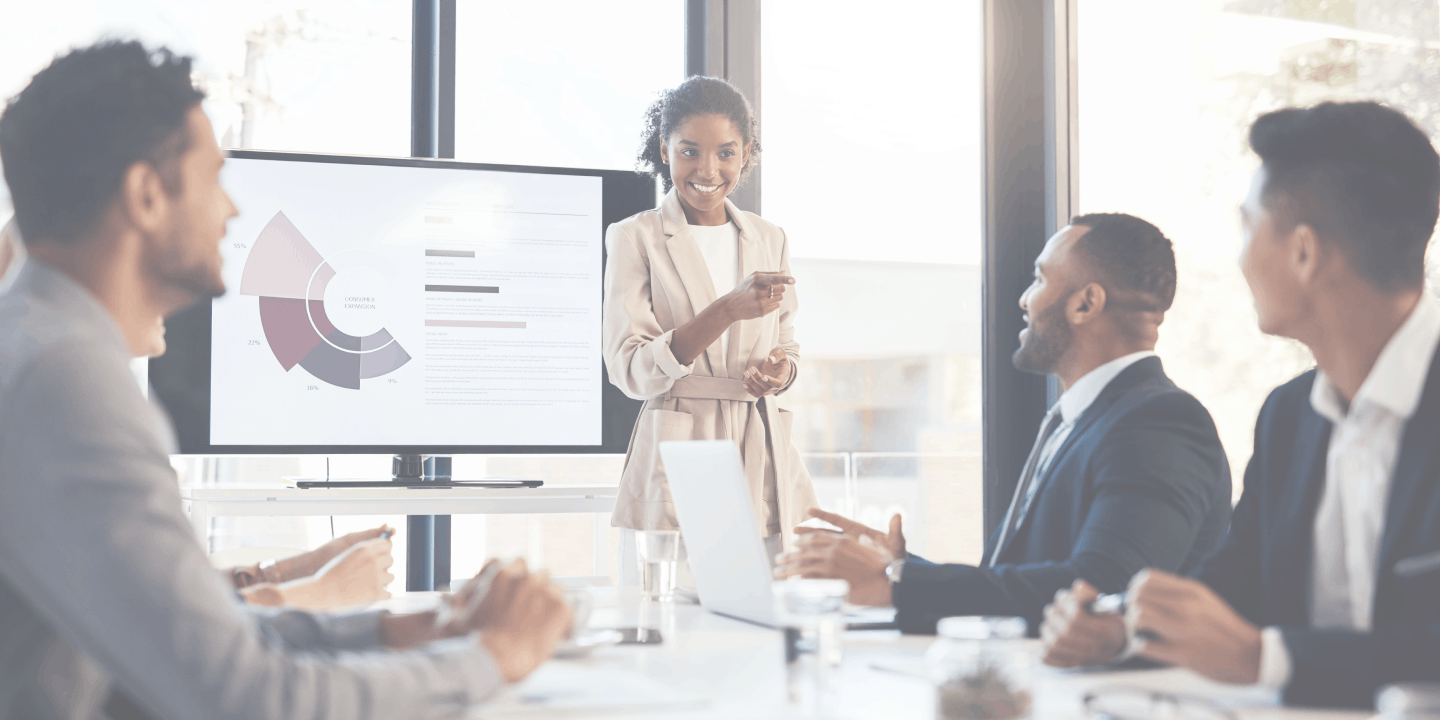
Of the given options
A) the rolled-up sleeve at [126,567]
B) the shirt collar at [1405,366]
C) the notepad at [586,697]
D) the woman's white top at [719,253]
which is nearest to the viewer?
the rolled-up sleeve at [126,567]

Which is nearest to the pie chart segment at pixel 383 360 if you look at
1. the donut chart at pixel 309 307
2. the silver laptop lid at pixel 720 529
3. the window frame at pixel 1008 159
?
the donut chart at pixel 309 307

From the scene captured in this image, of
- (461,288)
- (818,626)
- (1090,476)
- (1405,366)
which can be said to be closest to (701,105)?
(461,288)

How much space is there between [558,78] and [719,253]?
1.03 meters

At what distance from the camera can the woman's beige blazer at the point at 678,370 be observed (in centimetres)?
256

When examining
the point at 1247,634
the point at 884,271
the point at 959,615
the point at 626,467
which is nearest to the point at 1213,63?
the point at 884,271

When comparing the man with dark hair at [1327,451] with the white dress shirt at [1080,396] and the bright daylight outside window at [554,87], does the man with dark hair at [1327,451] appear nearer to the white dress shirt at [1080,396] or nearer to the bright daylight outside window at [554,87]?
the white dress shirt at [1080,396]

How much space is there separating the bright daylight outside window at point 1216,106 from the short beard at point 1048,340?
1401 millimetres

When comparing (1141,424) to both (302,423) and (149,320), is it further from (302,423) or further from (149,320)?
(302,423)

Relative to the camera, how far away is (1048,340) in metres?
2.04

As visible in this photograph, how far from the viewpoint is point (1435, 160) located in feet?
4.25

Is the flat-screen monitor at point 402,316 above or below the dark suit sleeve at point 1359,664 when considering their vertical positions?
above

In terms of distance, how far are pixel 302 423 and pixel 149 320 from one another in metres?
2.19

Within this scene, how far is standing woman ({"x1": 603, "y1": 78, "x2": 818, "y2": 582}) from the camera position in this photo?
8.30 feet

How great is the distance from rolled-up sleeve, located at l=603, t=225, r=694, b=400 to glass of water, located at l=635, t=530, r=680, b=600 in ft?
2.39
